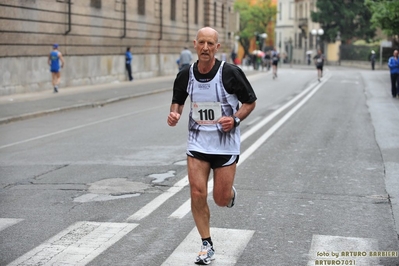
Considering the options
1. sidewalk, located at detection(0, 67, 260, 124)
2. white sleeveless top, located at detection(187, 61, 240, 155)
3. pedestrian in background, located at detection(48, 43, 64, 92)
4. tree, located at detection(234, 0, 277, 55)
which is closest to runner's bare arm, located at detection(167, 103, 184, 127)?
white sleeveless top, located at detection(187, 61, 240, 155)

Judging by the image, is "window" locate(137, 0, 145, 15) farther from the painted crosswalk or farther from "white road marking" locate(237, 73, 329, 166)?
the painted crosswalk

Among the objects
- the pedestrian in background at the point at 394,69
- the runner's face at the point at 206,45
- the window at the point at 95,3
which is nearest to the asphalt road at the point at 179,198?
the runner's face at the point at 206,45

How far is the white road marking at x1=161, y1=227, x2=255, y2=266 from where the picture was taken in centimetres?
637

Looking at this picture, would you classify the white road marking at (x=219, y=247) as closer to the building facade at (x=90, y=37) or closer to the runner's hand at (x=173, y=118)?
the runner's hand at (x=173, y=118)

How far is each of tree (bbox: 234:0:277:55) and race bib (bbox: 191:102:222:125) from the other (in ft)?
366

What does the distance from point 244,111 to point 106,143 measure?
28.1 feet

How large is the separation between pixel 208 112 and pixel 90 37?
101 ft

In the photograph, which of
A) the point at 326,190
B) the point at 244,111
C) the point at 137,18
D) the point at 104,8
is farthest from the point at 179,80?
the point at 137,18

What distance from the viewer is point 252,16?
117562 millimetres

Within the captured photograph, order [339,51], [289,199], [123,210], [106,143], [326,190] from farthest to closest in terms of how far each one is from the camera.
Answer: [339,51]
[106,143]
[326,190]
[289,199]
[123,210]

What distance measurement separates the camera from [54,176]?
10766mm

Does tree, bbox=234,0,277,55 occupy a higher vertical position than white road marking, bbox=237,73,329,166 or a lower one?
higher

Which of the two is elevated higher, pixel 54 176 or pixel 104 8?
pixel 104 8

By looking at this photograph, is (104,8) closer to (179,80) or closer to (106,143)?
(106,143)
